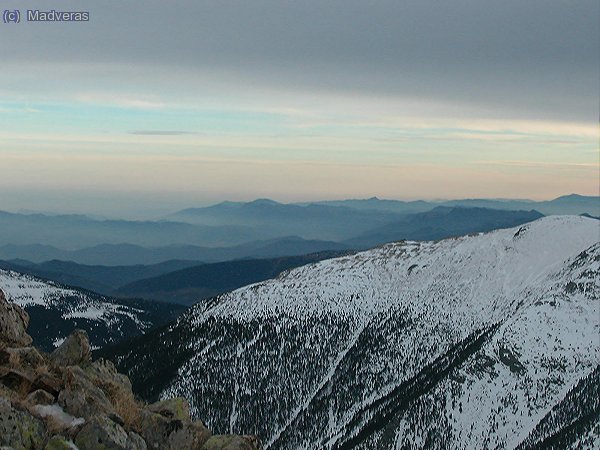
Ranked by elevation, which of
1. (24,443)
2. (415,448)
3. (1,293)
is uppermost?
(1,293)

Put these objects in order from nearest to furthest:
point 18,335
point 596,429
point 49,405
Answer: point 49,405, point 18,335, point 596,429

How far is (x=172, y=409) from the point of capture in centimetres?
3644

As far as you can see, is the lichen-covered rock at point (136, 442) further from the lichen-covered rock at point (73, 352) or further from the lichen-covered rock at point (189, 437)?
the lichen-covered rock at point (73, 352)

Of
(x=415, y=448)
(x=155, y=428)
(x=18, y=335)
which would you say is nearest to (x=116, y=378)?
(x=18, y=335)

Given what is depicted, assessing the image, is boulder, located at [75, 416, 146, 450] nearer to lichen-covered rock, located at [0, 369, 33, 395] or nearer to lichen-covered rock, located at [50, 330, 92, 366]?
lichen-covered rock, located at [0, 369, 33, 395]

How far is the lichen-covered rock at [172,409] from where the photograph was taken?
35.9m

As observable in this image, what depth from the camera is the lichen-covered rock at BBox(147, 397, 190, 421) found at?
35.9 meters

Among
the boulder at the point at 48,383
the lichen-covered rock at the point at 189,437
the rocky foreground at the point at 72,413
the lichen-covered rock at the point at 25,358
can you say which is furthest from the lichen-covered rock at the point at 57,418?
the lichen-covered rock at the point at 189,437

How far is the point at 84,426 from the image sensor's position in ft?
93.1

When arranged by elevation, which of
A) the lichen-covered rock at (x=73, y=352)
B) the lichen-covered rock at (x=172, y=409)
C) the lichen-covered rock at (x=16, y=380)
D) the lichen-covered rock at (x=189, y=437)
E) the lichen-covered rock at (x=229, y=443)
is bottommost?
the lichen-covered rock at (x=229, y=443)

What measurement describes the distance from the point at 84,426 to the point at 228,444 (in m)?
8.08

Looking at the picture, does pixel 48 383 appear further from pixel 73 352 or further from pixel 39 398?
pixel 73 352

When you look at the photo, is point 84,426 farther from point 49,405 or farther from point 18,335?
point 18,335

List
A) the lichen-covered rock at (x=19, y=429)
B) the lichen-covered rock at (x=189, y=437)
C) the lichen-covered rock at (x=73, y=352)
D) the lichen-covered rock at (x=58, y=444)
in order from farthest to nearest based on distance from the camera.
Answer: the lichen-covered rock at (x=73, y=352) < the lichen-covered rock at (x=189, y=437) < the lichen-covered rock at (x=58, y=444) < the lichen-covered rock at (x=19, y=429)
